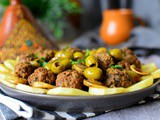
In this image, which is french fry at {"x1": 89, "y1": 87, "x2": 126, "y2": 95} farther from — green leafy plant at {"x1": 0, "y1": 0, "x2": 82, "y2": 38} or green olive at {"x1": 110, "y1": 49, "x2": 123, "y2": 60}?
green leafy plant at {"x1": 0, "y1": 0, "x2": 82, "y2": 38}

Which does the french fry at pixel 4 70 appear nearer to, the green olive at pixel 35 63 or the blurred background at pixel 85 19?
the green olive at pixel 35 63

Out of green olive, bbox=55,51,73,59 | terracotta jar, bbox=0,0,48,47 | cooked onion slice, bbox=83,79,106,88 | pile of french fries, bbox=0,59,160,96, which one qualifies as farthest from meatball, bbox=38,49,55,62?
terracotta jar, bbox=0,0,48,47

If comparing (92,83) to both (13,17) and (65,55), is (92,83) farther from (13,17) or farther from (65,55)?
(13,17)

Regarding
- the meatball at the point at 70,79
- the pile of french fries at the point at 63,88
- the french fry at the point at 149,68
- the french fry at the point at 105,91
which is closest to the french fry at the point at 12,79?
the pile of french fries at the point at 63,88

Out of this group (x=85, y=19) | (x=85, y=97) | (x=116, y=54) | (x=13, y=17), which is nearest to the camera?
(x=85, y=97)

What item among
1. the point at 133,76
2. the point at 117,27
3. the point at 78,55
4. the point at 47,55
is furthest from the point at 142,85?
the point at 117,27

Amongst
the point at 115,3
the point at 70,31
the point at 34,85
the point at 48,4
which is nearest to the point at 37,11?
the point at 48,4

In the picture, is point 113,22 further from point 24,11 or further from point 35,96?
point 35,96
